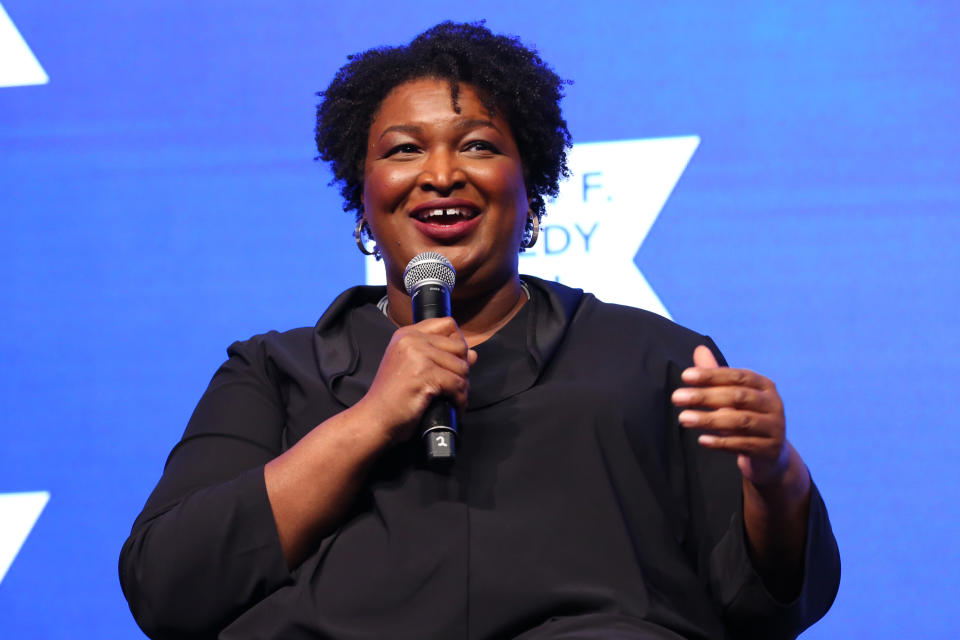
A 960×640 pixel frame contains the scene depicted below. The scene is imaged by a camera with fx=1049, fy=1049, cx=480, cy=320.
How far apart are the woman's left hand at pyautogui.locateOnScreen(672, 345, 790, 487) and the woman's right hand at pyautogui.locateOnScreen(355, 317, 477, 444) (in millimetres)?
237

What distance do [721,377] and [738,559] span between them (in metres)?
0.29

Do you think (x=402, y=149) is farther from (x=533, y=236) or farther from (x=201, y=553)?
(x=201, y=553)

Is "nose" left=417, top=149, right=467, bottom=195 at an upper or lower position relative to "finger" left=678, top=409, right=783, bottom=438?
upper

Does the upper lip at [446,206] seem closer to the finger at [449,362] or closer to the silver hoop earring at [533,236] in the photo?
the silver hoop earring at [533,236]

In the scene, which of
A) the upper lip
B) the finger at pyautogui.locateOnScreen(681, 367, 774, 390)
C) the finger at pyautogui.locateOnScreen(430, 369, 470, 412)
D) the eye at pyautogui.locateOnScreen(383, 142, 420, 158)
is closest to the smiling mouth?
the upper lip

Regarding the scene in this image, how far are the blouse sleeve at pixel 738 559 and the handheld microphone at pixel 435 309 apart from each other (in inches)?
14.1

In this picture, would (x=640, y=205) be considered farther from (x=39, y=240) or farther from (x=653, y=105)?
(x=39, y=240)

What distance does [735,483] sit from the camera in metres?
1.31

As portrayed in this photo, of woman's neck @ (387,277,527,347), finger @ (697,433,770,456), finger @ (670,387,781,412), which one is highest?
woman's neck @ (387,277,527,347)

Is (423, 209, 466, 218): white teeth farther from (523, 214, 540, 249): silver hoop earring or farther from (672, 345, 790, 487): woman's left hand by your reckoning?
(672, 345, 790, 487): woman's left hand

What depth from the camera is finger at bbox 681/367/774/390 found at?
104 cm

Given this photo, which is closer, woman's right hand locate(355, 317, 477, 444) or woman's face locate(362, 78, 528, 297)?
woman's right hand locate(355, 317, 477, 444)

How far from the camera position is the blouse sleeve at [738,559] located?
122 cm

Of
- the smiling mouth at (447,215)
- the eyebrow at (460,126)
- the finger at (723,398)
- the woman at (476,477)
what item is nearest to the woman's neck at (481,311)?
the woman at (476,477)
